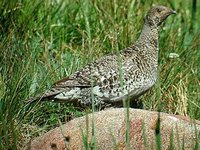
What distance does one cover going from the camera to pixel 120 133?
200 inches

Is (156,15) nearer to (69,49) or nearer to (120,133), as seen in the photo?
(69,49)

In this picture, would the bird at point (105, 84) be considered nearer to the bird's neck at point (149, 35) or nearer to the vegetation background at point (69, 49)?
the vegetation background at point (69, 49)

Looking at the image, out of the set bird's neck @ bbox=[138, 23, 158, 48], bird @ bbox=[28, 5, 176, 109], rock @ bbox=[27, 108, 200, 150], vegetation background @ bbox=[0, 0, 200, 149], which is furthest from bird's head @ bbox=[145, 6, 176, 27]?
rock @ bbox=[27, 108, 200, 150]

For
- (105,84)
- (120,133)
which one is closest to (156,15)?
(105,84)

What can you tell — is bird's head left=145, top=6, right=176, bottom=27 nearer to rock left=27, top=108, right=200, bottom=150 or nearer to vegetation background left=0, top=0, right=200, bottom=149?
vegetation background left=0, top=0, right=200, bottom=149

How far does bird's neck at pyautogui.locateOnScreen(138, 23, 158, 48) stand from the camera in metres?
7.01

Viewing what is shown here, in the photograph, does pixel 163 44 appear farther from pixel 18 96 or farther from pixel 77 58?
pixel 18 96

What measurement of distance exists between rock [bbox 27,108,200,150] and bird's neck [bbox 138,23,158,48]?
1821mm

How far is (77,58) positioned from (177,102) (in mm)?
1108

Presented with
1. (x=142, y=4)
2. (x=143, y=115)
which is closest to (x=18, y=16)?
(x=142, y=4)

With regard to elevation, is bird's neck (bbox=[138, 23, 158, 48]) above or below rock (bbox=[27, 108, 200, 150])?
above

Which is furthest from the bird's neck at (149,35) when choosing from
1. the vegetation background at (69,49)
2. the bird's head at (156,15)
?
the vegetation background at (69,49)

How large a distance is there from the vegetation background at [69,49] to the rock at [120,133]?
426 millimetres

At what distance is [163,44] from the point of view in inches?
313
